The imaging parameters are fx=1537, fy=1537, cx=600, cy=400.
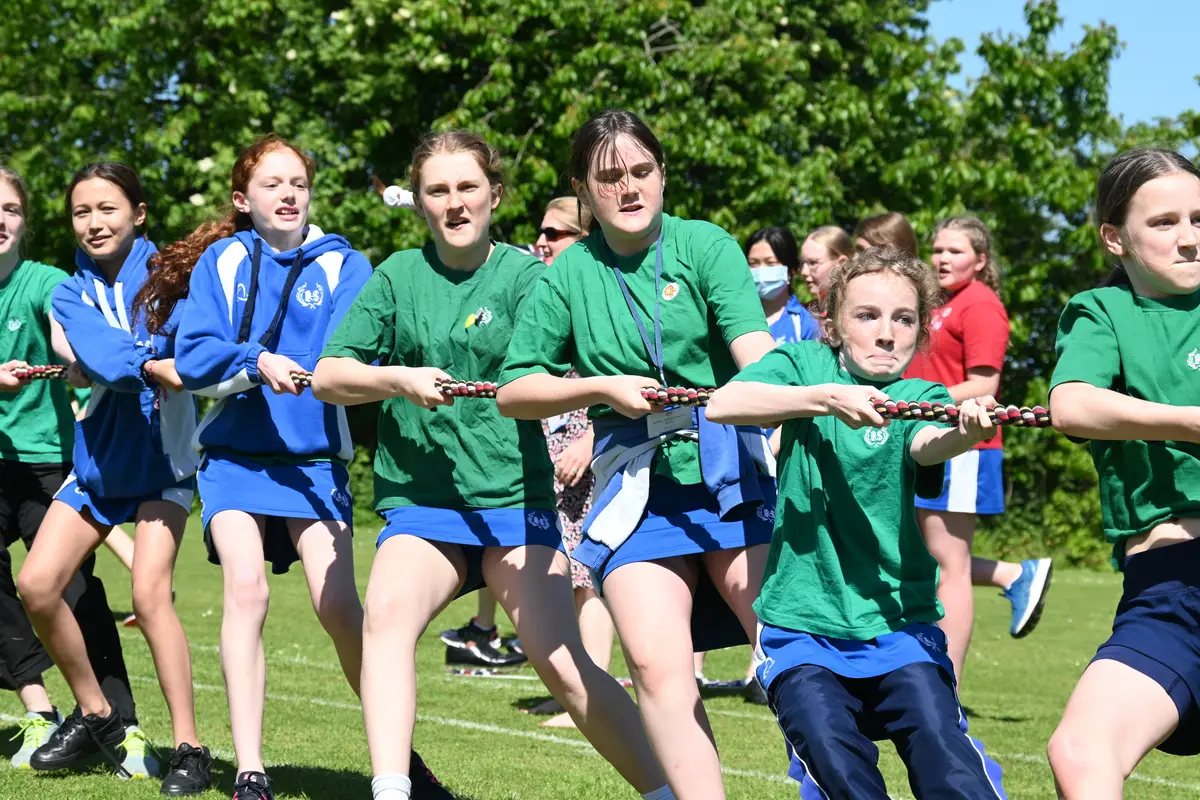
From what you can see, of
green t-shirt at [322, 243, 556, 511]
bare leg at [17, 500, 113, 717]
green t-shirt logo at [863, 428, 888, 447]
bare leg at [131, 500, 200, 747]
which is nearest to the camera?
green t-shirt logo at [863, 428, 888, 447]

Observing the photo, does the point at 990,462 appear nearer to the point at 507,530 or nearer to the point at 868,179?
the point at 507,530

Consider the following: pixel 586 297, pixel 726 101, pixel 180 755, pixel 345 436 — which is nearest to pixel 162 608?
pixel 180 755

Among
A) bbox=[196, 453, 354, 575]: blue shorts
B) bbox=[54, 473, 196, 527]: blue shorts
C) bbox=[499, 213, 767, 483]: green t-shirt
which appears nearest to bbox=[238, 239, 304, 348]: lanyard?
bbox=[196, 453, 354, 575]: blue shorts

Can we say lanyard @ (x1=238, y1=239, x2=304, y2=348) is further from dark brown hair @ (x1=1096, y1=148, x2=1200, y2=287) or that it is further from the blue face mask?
the blue face mask

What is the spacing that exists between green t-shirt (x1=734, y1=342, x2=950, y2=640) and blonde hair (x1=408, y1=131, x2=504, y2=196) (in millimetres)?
1337

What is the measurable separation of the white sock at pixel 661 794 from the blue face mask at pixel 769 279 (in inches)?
139

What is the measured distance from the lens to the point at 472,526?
4609 mm

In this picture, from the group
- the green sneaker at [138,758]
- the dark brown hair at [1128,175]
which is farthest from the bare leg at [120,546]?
the dark brown hair at [1128,175]

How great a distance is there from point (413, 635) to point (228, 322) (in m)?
1.43

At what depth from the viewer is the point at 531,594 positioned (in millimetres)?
4621

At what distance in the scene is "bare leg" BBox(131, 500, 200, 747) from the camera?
223 inches

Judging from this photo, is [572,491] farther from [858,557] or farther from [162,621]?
[858,557]

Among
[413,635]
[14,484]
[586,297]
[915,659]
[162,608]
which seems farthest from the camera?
[14,484]

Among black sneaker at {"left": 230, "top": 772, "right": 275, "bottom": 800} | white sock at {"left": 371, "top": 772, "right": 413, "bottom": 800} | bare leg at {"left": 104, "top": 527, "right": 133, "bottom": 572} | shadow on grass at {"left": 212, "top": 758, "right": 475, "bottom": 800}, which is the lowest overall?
shadow on grass at {"left": 212, "top": 758, "right": 475, "bottom": 800}
